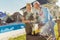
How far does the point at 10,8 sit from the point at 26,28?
0.23 meters

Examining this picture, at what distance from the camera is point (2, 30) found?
3.56 feet

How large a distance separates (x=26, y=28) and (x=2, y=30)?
0.81 feet

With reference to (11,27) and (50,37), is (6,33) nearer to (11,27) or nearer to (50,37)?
(11,27)

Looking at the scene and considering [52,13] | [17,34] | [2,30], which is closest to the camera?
[2,30]

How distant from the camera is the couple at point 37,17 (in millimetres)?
1273

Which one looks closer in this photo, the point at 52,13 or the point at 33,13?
the point at 33,13

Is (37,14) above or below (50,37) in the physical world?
above

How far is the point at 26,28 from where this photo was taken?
1.26 m

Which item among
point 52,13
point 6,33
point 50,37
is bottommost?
point 50,37

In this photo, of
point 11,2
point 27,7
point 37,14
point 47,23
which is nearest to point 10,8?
point 11,2

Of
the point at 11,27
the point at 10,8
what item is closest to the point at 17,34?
the point at 11,27

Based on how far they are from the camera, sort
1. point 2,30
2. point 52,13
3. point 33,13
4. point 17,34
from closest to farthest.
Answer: point 2,30, point 17,34, point 33,13, point 52,13

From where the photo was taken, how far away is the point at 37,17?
1.32 meters

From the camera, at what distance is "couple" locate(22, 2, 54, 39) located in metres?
1.27
